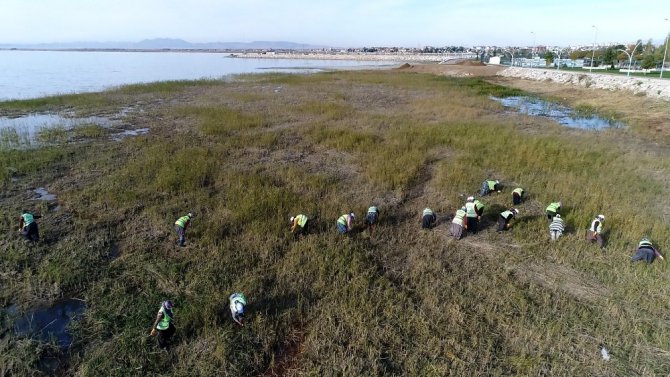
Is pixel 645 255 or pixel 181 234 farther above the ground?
pixel 181 234

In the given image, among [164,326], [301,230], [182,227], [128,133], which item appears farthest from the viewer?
A: [128,133]

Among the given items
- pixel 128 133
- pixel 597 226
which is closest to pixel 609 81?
pixel 597 226

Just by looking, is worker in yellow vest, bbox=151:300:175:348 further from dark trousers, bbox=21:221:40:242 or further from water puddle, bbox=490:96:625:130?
water puddle, bbox=490:96:625:130

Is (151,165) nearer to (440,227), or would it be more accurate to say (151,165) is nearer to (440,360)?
(440,227)

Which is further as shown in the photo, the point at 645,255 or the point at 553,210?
the point at 553,210

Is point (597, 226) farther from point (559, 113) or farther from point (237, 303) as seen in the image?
point (559, 113)

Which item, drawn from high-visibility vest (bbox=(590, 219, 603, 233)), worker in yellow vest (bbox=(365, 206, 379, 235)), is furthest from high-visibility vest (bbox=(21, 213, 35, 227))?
high-visibility vest (bbox=(590, 219, 603, 233))
